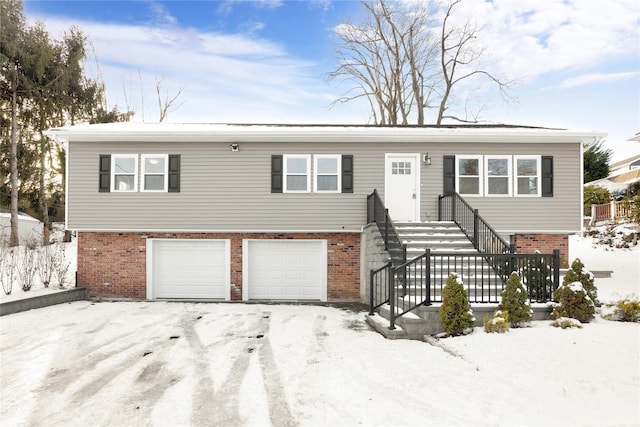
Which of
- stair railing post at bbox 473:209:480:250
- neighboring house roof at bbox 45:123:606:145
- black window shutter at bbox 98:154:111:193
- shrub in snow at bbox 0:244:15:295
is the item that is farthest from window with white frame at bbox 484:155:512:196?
shrub in snow at bbox 0:244:15:295

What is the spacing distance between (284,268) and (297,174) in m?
2.98

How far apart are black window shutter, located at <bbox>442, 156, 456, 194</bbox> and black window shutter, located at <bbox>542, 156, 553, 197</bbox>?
271 centimetres

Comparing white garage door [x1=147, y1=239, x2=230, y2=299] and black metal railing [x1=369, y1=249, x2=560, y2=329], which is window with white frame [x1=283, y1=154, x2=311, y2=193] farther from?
black metal railing [x1=369, y1=249, x2=560, y2=329]

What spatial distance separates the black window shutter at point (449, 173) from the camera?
11234mm

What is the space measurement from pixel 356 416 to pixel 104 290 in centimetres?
1023

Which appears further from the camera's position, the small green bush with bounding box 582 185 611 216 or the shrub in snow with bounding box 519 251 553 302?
the small green bush with bounding box 582 185 611 216

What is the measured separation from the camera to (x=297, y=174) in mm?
11250

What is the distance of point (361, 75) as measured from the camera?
2462cm

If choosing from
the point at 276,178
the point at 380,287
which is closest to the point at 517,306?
the point at 380,287

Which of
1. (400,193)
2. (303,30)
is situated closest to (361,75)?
(303,30)

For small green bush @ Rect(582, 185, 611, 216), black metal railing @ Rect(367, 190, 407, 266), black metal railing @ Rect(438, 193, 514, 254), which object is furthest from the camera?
small green bush @ Rect(582, 185, 611, 216)

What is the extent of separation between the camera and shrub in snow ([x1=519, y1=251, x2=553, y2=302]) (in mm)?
7222

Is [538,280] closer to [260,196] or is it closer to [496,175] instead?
[496,175]

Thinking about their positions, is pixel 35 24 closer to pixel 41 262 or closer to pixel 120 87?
pixel 120 87
